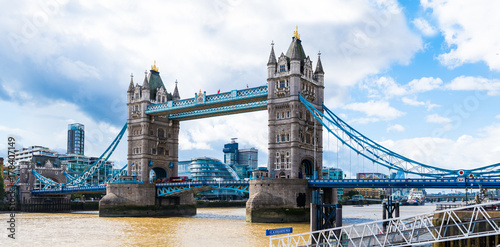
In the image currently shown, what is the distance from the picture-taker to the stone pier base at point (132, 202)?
7875 centimetres

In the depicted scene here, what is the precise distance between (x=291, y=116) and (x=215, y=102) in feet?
48.3

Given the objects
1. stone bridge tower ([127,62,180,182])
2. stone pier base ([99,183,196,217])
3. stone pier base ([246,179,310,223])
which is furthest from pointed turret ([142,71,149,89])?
stone pier base ([246,179,310,223])

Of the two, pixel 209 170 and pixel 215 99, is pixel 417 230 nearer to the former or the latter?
pixel 215 99

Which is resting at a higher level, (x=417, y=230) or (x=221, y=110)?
(x=221, y=110)

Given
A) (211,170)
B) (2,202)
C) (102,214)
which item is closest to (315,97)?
(102,214)

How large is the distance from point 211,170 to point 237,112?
9589 cm

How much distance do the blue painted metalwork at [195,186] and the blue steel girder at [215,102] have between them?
498 inches

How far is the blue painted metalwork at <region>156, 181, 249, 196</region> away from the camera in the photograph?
71.1 metres

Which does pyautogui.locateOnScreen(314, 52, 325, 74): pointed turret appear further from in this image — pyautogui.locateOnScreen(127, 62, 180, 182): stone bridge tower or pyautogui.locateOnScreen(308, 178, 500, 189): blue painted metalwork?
pyautogui.locateOnScreen(127, 62, 180, 182): stone bridge tower

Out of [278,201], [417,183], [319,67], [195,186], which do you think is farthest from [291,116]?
[417,183]

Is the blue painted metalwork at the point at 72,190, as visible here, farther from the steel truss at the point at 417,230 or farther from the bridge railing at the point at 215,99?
the steel truss at the point at 417,230

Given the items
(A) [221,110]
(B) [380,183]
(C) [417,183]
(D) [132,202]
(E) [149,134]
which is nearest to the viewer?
(C) [417,183]

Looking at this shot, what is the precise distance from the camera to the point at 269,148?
234ft

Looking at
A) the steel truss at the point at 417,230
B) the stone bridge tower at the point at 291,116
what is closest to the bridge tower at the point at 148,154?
the stone bridge tower at the point at 291,116
